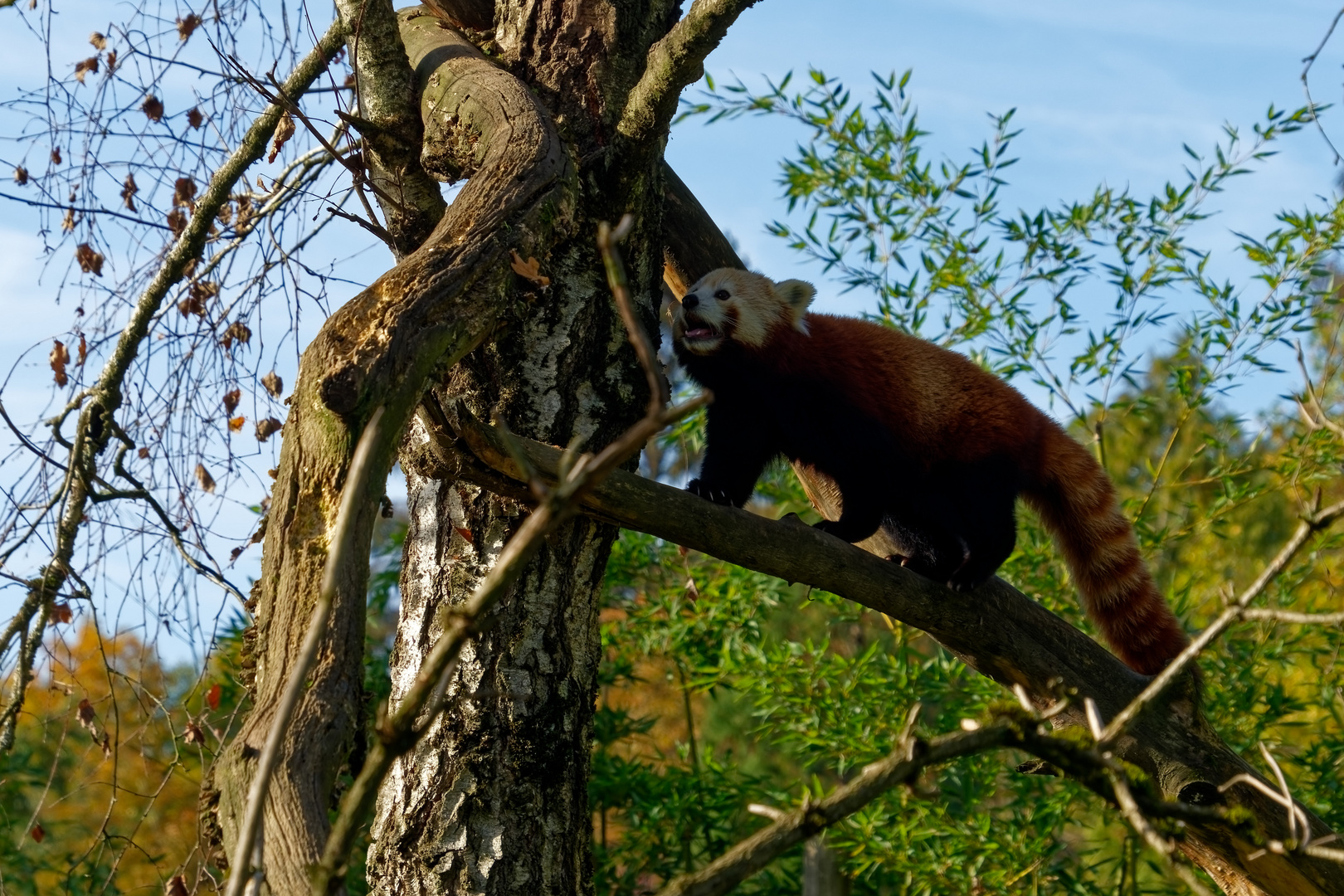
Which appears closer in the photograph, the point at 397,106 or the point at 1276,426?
the point at 397,106

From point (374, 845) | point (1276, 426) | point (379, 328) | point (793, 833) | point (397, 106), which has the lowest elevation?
point (793, 833)

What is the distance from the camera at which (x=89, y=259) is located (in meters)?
3.03

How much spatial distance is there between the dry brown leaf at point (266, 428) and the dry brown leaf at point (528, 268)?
1.05 metres

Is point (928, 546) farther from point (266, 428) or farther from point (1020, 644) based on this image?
point (266, 428)

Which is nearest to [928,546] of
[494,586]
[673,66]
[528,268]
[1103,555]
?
[1103,555]

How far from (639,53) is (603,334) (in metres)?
0.74

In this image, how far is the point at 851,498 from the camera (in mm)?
3404

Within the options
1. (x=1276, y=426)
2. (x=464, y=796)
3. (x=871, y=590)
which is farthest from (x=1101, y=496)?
(x=1276, y=426)

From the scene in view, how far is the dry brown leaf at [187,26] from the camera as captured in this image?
2.95 metres

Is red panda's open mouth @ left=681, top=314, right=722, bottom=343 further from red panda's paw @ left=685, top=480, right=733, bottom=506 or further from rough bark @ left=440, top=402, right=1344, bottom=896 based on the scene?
rough bark @ left=440, top=402, right=1344, bottom=896

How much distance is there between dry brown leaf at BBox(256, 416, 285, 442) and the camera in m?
2.92

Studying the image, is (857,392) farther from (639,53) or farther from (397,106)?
(397,106)

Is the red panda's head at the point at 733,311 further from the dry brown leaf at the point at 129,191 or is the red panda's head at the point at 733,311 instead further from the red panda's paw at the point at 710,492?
the dry brown leaf at the point at 129,191

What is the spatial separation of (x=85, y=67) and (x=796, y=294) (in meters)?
2.12
